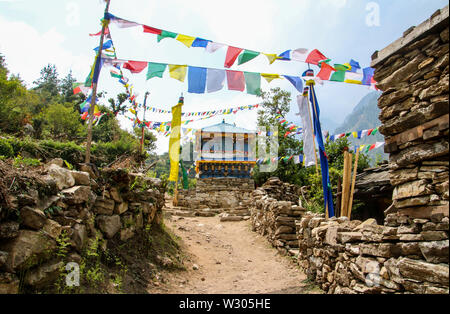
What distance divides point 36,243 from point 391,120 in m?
5.12

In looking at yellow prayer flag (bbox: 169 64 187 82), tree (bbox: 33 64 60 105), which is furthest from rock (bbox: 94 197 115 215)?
tree (bbox: 33 64 60 105)

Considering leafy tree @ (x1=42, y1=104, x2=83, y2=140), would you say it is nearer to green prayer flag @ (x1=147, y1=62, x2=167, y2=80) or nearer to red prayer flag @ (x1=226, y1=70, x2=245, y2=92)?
green prayer flag @ (x1=147, y1=62, x2=167, y2=80)


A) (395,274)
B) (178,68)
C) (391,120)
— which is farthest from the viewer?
(178,68)

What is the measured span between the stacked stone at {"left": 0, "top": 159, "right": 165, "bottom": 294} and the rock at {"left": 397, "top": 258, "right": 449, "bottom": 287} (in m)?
4.42

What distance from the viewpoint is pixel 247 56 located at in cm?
744

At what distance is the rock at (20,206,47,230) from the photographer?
137 inches

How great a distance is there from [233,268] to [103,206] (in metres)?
3.82

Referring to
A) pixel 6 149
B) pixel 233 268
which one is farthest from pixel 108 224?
pixel 6 149

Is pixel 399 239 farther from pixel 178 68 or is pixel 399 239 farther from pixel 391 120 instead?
pixel 178 68

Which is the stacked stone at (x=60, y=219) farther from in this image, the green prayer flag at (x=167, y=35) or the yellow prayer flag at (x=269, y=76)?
the yellow prayer flag at (x=269, y=76)

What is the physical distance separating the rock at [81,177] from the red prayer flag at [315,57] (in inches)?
258

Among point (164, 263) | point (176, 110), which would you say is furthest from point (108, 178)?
point (176, 110)

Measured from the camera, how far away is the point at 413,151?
3367mm

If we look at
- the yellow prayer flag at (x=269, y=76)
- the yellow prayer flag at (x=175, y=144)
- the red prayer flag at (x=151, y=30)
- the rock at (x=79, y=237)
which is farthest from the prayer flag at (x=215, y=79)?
the rock at (x=79, y=237)
